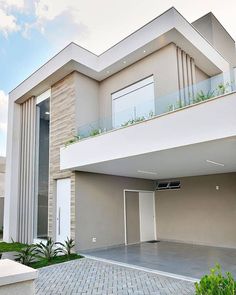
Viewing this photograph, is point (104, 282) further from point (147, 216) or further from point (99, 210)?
point (147, 216)

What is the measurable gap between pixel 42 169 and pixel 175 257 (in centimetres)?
638

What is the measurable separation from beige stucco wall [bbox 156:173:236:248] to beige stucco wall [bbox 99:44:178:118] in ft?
13.4

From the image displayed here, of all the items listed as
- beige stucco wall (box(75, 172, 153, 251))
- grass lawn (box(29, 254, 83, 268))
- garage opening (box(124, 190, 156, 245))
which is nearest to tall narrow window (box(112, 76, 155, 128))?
beige stucco wall (box(75, 172, 153, 251))

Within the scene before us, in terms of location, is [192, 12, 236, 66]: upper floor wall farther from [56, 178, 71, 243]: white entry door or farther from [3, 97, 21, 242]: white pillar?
[3, 97, 21, 242]: white pillar

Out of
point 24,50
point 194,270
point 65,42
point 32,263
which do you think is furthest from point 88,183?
point 24,50

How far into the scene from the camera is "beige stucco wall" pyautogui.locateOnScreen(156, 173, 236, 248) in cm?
959

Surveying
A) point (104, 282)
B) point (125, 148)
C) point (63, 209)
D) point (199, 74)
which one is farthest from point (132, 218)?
point (199, 74)

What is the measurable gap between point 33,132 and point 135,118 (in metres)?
6.55

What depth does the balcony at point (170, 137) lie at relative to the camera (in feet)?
17.1

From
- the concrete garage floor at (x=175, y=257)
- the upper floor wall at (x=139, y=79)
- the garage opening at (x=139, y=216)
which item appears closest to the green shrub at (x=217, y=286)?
the concrete garage floor at (x=175, y=257)

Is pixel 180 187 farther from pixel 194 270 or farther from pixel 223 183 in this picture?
pixel 194 270

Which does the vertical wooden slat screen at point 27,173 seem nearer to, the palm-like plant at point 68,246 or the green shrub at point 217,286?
the palm-like plant at point 68,246

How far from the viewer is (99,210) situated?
9.41 m

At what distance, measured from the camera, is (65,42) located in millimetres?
10180
